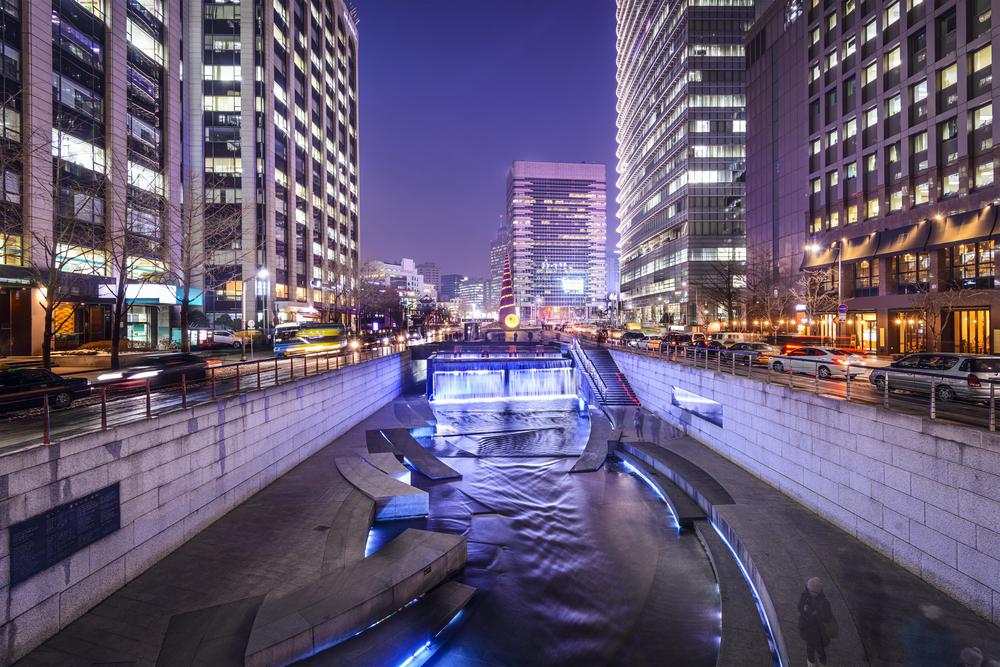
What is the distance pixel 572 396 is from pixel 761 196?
4536cm

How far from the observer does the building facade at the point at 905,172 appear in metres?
33.3

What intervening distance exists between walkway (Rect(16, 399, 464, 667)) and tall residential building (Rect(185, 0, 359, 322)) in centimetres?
5099

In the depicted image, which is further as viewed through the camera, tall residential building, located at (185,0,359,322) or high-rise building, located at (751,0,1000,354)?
tall residential building, located at (185,0,359,322)

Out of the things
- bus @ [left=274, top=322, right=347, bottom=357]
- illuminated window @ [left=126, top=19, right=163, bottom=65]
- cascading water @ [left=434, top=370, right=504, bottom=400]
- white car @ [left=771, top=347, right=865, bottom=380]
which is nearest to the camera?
white car @ [left=771, top=347, right=865, bottom=380]

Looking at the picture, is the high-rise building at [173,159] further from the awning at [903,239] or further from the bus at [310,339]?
the awning at [903,239]

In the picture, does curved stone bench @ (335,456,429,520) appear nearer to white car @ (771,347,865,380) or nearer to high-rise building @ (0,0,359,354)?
white car @ (771,347,865,380)

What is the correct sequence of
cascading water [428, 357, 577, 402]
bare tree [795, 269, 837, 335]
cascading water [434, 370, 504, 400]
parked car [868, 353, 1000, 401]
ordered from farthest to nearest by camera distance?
1. bare tree [795, 269, 837, 335]
2. cascading water [428, 357, 577, 402]
3. cascading water [434, 370, 504, 400]
4. parked car [868, 353, 1000, 401]

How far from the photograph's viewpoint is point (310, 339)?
36219 millimetres

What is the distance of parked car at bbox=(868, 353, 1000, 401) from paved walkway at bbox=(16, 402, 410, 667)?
15.3 metres

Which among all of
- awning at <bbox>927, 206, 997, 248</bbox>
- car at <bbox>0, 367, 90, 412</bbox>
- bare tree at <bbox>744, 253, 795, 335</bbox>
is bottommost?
car at <bbox>0, 367, 90, 412</bbox>

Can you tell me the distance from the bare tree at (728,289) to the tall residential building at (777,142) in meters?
2.94

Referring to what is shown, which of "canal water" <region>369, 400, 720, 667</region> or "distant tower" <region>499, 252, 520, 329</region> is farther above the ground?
"distant tower" <region>499, 252, 520, 329</region>

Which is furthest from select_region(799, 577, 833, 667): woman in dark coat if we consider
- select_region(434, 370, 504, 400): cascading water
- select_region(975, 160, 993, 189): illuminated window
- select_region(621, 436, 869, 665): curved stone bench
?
select_region(975, 160, 993, 189): illuminated window

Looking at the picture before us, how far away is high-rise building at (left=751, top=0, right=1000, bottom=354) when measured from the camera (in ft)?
109
